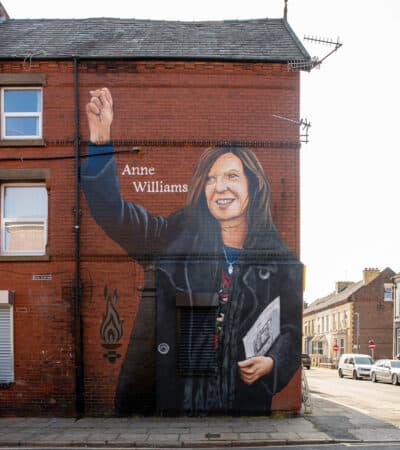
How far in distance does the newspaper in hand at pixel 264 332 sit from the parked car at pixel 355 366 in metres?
23.4

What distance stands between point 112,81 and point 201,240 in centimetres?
455

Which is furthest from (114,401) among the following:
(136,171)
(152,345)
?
(136,171)

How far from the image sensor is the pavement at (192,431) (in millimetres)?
10383

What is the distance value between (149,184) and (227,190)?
1919 mm

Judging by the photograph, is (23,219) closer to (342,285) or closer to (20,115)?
(20,115)

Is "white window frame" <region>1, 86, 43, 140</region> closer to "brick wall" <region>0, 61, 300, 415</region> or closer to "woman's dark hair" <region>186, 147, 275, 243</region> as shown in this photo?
"brick wall" <region>0, 61, 300, 415</region>

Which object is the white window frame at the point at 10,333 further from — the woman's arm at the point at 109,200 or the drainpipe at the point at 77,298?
the woman's arm at the point at 109,200

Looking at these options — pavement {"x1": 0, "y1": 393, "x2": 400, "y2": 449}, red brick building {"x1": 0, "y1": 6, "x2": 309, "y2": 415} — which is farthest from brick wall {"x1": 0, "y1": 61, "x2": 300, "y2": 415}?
pavement {"x1": 0, "y1": 393, "x2": 400, "y2": 449}

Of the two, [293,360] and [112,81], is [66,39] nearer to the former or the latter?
[112,81]

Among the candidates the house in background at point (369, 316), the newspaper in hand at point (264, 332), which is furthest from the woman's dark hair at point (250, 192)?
the house in background at point (369, 316)

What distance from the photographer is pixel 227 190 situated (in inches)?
521

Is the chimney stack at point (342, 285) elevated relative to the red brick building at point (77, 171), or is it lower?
lower

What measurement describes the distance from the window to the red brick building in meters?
0.03

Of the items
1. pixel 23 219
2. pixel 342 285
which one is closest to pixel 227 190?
pixel 23 219
